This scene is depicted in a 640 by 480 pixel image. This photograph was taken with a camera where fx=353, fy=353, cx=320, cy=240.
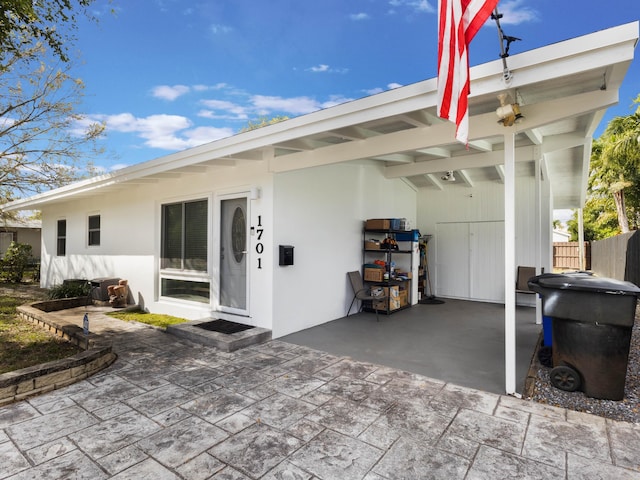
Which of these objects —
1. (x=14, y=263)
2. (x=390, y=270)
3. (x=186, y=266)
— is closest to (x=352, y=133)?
(x=390, y=270)

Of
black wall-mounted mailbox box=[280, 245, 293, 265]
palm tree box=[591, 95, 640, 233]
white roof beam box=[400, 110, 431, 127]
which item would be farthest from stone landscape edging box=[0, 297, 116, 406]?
palm tree box=[591, 95, 640, 233]

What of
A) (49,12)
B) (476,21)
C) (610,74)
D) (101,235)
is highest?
(49,12)

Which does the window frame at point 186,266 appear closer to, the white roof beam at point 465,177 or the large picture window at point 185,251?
the large picture window at point 185,251

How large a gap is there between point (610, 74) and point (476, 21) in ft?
3.34

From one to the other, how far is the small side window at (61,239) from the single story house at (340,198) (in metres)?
0.04

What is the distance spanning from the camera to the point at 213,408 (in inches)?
116

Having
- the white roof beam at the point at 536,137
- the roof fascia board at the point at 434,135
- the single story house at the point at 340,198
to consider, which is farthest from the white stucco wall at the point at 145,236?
the white roof beam at the point at 536,137

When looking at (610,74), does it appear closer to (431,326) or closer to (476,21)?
(476,21)

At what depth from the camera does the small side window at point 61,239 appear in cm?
1008

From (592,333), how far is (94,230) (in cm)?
1000

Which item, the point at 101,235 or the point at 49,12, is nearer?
the point at 49,12

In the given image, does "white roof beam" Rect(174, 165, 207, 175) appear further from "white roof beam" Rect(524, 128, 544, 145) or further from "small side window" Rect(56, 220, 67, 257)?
"small side window" Rect(56, 220, 67, 257)

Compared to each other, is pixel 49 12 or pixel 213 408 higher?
pixel 49 12

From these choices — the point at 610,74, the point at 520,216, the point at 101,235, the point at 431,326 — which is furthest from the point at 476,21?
the point at 101,235
